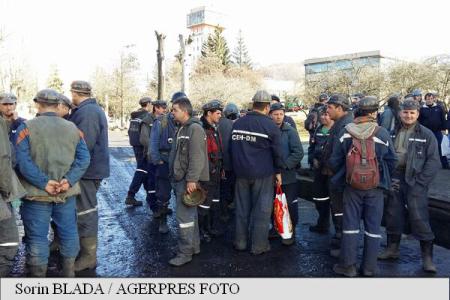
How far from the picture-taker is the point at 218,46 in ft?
203

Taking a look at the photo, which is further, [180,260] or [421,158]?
[180,260]

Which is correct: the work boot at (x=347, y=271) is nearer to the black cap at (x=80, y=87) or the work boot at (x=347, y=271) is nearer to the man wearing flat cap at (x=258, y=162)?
the man wearing flat cap at (x=258, y=162)

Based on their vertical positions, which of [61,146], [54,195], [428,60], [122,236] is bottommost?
[122,236]

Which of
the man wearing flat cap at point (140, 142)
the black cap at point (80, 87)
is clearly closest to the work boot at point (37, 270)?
the black cap at point (80, 87)

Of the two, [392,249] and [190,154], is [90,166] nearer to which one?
[190,154]

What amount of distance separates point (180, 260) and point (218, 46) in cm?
5944

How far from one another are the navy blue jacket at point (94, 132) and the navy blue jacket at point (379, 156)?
2779mm

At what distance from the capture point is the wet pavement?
15.7ft

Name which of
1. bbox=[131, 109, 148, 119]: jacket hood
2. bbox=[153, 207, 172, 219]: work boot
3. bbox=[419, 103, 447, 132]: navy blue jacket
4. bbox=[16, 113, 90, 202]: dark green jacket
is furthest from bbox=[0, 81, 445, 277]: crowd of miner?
bbox=[419, 103, 447, 132]: navy blue jacket

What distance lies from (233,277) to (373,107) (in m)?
2.48

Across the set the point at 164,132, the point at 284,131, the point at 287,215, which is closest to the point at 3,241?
the point at 164,132

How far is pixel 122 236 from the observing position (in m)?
6.17

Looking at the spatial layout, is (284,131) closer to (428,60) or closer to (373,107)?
(373,107)

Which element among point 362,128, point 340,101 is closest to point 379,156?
point 362,128
